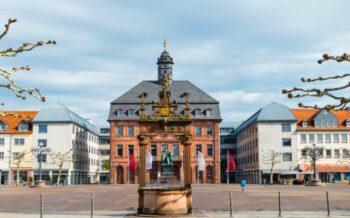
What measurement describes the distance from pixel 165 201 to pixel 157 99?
67530mm

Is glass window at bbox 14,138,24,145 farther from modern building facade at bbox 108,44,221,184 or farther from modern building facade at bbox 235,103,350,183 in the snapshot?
modern building facade at bbox 235,103,350,183

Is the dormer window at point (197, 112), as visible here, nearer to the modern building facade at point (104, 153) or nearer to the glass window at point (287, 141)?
the glass window at point (287, 141)

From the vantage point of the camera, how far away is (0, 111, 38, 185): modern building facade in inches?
3172

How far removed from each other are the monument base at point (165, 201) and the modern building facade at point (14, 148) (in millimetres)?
65132

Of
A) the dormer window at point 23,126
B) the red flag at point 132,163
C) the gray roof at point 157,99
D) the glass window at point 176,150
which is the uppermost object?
the gray roof at point 157,99

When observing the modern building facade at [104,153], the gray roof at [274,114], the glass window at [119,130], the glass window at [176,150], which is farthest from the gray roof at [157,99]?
the modern building facade at [104,153]

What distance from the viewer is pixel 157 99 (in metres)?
85.1

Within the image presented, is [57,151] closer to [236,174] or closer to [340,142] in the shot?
[236,174]

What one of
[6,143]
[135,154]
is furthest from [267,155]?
[6,143]

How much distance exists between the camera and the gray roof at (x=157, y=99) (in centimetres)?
8200

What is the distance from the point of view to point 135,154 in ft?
266

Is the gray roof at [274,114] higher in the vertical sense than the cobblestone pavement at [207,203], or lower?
higher

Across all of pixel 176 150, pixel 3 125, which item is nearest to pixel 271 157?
pixel 176 150

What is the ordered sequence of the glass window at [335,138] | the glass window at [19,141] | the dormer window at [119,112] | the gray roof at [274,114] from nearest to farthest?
the gray roof at [274,114], the glass window at [335,138], the dormer window at [119,112], the glass window at [19,141]
